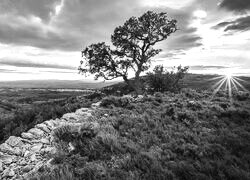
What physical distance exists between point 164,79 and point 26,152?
19.3 metres

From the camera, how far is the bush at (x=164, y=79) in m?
22.6

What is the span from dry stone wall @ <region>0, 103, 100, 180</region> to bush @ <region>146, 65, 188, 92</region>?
17528 millimetres

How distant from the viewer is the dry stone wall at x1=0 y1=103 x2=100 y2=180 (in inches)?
191

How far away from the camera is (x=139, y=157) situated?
534cm

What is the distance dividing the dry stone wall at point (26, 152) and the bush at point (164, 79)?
17.5m

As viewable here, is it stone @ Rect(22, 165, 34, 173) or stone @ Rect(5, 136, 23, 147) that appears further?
stone @ Rect(5, 136, 23, 147)

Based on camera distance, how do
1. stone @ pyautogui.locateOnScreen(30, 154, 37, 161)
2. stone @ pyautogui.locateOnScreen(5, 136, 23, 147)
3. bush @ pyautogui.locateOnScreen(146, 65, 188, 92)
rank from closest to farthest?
stone @ pyautogui.locateOnScreen(30, 154, 37, 161), stone @ pyautogui.locateOnScreen(5, 136, 23, 147), bush @ pyautogui.locateOnScreen(146, 65, 188, 92)

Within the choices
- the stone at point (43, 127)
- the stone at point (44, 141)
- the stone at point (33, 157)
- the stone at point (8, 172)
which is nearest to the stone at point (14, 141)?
the stone at point (44, 141)

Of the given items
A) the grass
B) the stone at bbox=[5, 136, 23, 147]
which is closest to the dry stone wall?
the stone at bbox=[5, 136, 23, 147]

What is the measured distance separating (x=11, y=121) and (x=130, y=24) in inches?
742

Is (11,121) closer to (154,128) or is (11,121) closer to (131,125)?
(131,125)

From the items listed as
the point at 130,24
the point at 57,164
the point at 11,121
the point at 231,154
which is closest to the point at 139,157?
the point at 57,164

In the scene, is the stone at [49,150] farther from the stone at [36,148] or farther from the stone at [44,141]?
the stone at [44,141]

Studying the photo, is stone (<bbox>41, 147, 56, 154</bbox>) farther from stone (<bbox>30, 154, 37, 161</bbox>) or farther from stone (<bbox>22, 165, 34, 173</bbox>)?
stone (<bbox>22, 165, 34, 173</bbox>)
